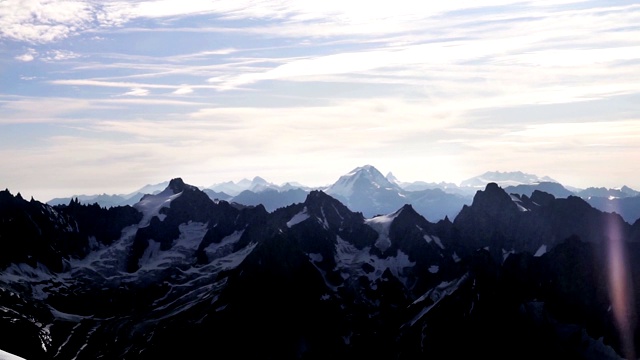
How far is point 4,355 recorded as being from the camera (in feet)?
76.6
